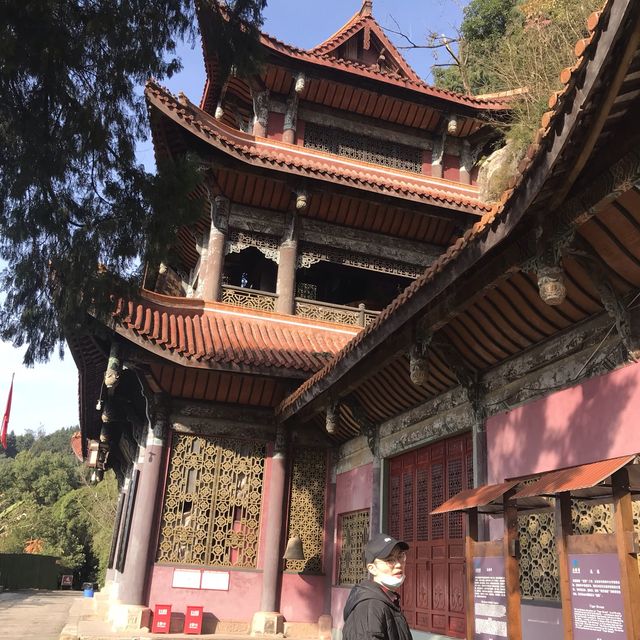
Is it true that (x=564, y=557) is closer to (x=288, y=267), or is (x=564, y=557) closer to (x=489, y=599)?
(x=489, y=599)

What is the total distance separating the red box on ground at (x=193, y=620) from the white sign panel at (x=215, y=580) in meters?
0.40

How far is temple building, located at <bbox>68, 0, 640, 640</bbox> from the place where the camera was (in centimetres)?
449

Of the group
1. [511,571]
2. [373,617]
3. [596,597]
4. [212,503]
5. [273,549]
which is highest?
[212,503]

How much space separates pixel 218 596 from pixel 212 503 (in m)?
1.35

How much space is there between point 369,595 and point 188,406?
825 centimetres

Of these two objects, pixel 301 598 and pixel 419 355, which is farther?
pixel 301 598

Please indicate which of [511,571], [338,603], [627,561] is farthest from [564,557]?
[338,603]

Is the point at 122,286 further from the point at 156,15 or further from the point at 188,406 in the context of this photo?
the point at 188,406

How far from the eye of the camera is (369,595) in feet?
8.77

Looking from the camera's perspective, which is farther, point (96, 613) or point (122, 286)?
point (96, 613)

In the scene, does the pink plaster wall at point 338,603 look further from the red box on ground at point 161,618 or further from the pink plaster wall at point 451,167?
the pink plaster wall at point 451,167

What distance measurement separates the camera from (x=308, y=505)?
1079cm

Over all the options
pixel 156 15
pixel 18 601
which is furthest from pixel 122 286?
pixel 18 601

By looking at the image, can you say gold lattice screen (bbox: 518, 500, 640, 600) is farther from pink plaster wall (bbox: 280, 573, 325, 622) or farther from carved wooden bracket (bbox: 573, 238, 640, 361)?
pink plaster wall (bbox: 280, 573, 325, 622)
